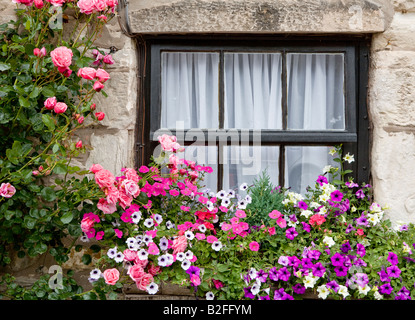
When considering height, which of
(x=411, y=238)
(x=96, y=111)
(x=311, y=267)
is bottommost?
(x=311, y=267)

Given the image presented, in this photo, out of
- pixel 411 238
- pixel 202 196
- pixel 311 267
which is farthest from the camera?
pixel 202 196

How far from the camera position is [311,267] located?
2010 mm

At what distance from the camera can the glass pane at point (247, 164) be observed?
8.22ft

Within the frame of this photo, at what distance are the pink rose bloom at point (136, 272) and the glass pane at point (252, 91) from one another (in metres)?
1.00

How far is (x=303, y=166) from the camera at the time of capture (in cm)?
251

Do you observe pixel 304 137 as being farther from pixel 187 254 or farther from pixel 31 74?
pixel 31 74

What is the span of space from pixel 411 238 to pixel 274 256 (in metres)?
0.72

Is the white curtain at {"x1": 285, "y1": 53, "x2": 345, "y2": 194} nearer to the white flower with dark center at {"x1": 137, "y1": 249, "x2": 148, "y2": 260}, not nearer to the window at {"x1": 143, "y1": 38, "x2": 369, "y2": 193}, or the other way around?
the window at {"x1": 143, "y1": 38, "x2": 369, "y2": 193}

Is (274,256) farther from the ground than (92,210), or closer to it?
closer to it

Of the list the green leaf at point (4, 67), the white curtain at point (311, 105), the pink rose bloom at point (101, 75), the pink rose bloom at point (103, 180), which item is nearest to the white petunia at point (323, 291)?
the white curtain at point (311, 105)

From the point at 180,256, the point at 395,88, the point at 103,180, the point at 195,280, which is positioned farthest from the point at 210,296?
the point at 395,88

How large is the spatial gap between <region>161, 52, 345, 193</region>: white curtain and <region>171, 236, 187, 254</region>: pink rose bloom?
1.73 feet

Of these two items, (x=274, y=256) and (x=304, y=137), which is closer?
(x=274, y=256)
